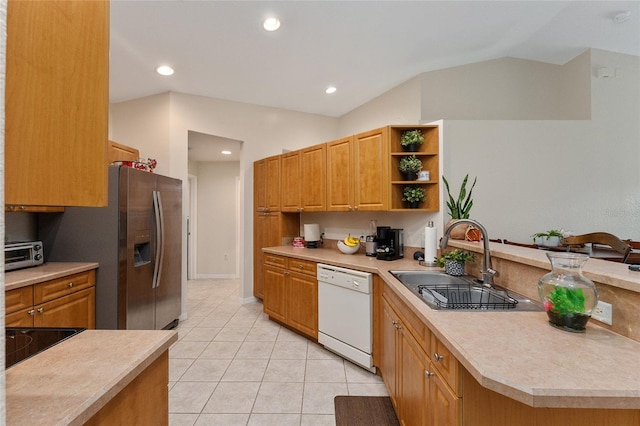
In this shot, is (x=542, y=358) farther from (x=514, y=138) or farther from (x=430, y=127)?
(x=514, y=138)

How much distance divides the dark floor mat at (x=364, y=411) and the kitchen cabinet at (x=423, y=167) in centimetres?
161

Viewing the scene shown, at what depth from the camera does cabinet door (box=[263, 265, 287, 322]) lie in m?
3.29

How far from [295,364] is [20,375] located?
6.98 feet

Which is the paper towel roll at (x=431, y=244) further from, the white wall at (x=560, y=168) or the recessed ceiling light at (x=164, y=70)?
the recessed ceiling light at (x=164, y=70)

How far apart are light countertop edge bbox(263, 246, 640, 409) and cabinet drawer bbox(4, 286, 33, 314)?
8.45 feet

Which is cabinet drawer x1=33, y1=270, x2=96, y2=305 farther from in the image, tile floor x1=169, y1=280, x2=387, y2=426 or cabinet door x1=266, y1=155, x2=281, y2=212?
cabinet door x1=266, y1=155, x2=281, y2=212

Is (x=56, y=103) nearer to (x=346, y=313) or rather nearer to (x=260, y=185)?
(x=346, y=313)

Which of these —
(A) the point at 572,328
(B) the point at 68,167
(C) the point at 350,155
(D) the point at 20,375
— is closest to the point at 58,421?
(D) the point at 20,375

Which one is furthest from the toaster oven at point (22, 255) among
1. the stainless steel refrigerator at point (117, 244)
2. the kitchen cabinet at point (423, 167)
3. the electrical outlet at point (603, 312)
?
the electrical outlet at point (603, 312)

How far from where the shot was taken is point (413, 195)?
275cm

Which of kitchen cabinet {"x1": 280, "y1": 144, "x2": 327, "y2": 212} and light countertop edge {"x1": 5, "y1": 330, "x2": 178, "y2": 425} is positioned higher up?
kitchen cabinet {"x1": 280, "y1": 144, "x2": 327, "y2": 212}

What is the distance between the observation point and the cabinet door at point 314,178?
3.39 m

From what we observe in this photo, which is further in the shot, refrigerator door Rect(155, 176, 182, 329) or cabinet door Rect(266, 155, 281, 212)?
cabinet door Rect(266, 155, 281, 212)

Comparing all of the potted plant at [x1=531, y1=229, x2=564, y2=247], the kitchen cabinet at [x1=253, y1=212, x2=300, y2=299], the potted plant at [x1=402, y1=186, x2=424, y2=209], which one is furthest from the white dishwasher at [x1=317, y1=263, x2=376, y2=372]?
the potted plant at [x1=531, y1=229, x2=564, y2=247]
